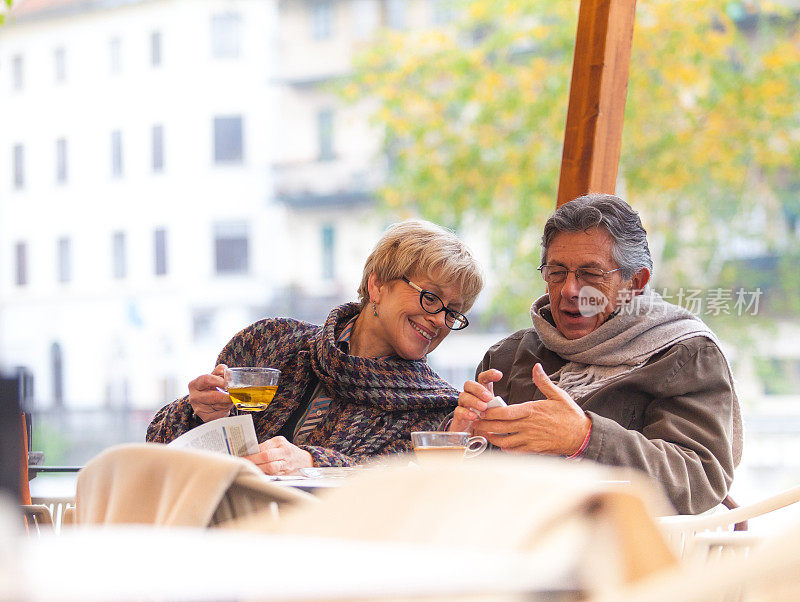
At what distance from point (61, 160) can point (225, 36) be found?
2.72m

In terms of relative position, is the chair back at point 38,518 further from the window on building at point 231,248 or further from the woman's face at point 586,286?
the window on building at point 231,248

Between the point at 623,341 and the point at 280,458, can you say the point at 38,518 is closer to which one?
the point at 280,458

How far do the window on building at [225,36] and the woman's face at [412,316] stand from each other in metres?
9.61

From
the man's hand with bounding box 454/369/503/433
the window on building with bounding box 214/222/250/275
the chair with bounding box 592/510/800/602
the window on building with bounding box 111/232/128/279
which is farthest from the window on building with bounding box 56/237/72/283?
the chair with bounding box 592/510/800/602

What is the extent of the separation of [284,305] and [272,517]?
10.0 m

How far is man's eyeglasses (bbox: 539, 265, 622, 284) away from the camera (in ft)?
7.38

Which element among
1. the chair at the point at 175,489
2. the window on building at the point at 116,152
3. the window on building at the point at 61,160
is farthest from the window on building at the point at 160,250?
the chair at the point at 175,489

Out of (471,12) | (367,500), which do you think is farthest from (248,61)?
(367,500)

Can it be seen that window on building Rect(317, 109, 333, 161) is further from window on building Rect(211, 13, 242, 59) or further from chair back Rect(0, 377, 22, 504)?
chair back Rect(0, 377, 22, 504)

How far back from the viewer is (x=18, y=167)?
12.6 m

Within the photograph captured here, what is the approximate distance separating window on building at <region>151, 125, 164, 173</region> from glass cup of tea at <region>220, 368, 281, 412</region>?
1008 cm

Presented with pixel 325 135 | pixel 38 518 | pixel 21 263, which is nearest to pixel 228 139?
pixel 325 135

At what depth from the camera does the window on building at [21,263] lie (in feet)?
41.6

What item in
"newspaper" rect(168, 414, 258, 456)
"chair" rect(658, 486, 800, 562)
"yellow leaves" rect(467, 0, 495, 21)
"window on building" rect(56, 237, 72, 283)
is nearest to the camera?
"chair" rect(658, 486, 800, 562)
